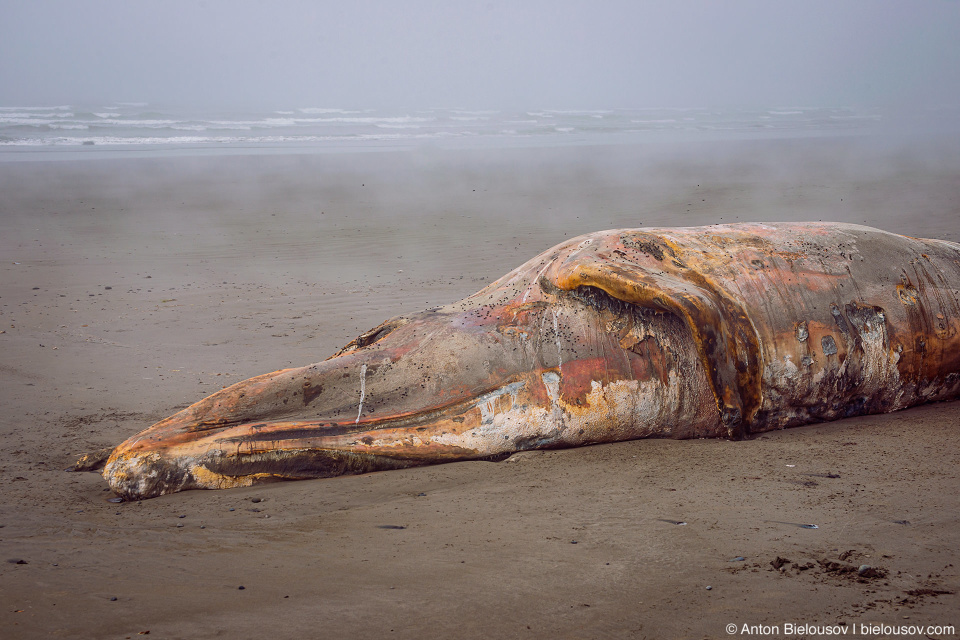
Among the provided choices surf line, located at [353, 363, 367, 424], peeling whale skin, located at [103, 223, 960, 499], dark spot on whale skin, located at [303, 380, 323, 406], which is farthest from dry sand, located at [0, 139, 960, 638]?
dark spot on whale skin, located at [303, 380, 323, 406]

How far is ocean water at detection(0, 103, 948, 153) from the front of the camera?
29641mm

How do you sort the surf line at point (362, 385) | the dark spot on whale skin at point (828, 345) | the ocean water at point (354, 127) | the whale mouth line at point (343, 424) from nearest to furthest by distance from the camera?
1. the whale mouth line at point (343, 424)
2. the surf line at point (362, 385)
3. the dark spot on whale skin at point (828, 345)
4. the ocean water at point (354, 127)

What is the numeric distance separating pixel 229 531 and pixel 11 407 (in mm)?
3105

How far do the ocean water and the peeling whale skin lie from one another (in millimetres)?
25066

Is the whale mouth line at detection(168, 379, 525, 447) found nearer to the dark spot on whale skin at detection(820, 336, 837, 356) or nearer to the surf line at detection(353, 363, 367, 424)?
the surf line at detection(353, 363, 367, 424)

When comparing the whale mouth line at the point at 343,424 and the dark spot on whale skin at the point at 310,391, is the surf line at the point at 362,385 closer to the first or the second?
the whale mouth line at the point at 343,424

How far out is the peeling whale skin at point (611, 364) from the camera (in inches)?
177

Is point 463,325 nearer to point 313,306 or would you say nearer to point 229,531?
point 229,531

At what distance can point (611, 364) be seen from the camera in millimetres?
4836

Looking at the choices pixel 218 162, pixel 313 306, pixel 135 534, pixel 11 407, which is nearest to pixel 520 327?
pixel 135 534

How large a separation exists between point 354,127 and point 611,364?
116 ft

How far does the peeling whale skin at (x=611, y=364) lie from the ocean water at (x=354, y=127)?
2507cm

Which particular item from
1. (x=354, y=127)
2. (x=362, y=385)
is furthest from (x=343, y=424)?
(x=354, y=127)

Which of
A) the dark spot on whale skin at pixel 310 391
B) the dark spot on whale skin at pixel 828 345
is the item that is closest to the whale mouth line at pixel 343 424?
the dark spot on whale skin at pixel 310 391
